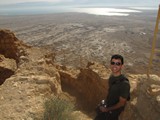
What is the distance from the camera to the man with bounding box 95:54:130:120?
13.7 feet

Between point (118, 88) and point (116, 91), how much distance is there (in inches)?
3.0

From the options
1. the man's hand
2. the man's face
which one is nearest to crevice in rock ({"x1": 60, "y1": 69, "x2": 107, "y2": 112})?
the man's hand

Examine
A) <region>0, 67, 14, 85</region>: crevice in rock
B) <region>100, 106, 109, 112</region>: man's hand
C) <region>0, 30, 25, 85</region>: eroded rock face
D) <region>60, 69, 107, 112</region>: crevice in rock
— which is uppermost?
<region>100, 106, 109, 112</region>: man's hand

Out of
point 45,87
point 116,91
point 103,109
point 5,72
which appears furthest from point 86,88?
point 116,91

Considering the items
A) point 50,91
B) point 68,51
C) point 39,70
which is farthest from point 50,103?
point 68,51

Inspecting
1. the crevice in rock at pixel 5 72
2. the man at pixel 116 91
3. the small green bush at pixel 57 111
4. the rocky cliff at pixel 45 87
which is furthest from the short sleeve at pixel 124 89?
the crevice in rock at pixel 5 72

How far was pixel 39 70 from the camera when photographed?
9.56 meters

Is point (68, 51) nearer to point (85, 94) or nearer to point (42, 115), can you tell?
point (85, 94)

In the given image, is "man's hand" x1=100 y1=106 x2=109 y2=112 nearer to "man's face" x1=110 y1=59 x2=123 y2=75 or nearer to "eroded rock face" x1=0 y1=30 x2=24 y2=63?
"man's face" x1=110 y1=59 x2=123 y2=75

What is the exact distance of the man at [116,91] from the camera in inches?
164

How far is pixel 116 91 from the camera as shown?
4223 millimetres

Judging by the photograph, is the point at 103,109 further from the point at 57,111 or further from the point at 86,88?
the point at 86,88

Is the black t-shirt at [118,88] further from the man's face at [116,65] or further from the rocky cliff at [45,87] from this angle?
the rocky cliff at [45,87]

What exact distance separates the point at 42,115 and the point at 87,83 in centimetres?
641
